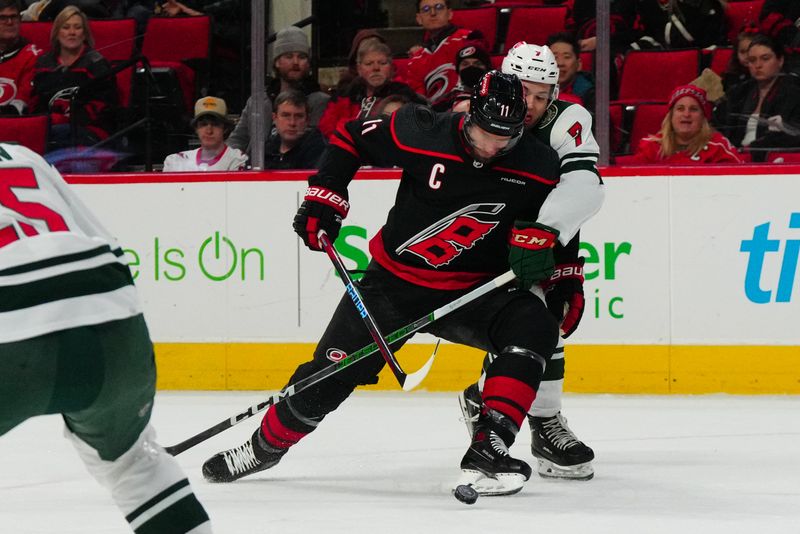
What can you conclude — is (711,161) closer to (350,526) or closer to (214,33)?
(214,33)

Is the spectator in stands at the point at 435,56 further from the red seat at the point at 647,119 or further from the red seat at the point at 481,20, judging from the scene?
the red seat at the point at 647,119

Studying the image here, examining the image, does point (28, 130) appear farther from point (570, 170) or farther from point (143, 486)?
point (143, 486)

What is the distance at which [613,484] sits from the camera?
10.9 feet

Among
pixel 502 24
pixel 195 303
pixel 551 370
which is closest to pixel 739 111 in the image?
pixel 502 24

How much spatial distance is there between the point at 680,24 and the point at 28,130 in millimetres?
2494

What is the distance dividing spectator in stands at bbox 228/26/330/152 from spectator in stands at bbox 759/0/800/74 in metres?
1.61

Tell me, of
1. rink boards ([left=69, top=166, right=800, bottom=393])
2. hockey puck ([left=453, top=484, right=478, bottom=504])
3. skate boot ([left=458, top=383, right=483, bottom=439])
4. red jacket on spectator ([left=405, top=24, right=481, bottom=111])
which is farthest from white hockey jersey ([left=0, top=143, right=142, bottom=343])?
red jacket on spectator ([left=405, top=24, right=481, bottom=111])

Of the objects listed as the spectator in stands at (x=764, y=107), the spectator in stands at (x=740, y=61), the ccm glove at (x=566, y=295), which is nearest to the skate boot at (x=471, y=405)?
the ccm glove at (x=566, y=295)

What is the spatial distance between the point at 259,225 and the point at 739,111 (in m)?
1.76

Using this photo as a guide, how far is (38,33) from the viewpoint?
534 cm

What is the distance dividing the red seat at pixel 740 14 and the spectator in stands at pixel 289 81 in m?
1.50

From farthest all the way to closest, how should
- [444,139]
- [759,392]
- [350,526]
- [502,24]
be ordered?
[502,24], [759,392], [444,139], [350,526]

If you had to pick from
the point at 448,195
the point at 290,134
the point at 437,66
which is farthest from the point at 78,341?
the point at 437,66

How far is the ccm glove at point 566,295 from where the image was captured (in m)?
3.45
